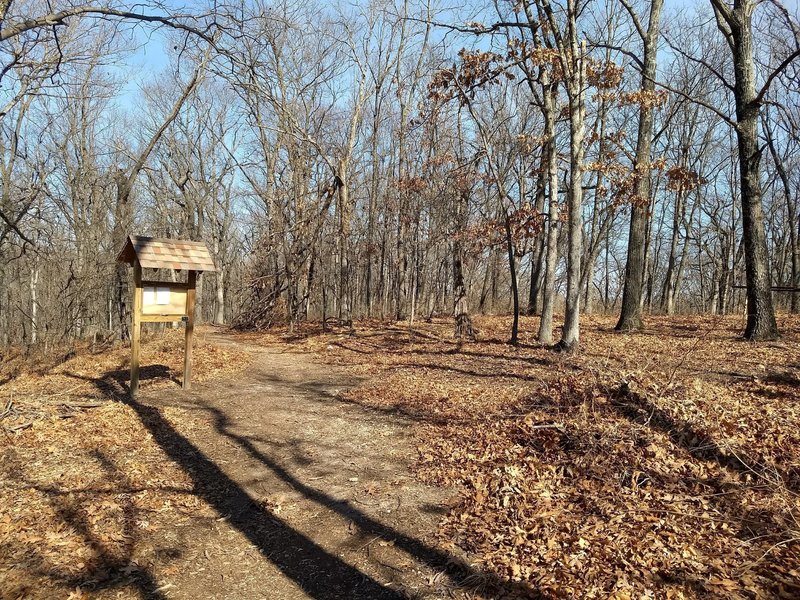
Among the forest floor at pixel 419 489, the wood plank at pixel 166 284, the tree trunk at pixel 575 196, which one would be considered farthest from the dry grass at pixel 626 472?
the wood plank at pixel 166 284

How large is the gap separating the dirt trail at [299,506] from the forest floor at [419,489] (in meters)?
0.02

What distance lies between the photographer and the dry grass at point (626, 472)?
3.30m

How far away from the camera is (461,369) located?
9945mm

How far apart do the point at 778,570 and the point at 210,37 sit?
7913 mm

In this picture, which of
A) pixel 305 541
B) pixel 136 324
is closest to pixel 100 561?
pixel 305 541

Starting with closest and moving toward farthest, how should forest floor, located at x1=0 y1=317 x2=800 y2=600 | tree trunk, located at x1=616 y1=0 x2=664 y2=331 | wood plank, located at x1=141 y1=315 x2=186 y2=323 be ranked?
forest floor, located at x1=0 y1=317 x2=800 y2=600, wood plank, located at x1=141 y1=315 x2=186 y2=323, tree trunk, located at x1=616 y1=0 x2=664 y2=331

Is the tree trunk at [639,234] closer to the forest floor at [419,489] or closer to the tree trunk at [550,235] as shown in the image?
the tree trunk at [550,235]

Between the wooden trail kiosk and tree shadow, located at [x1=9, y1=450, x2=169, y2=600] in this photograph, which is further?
the wooden trail kiosk

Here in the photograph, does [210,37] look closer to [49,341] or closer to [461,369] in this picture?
[461,369]

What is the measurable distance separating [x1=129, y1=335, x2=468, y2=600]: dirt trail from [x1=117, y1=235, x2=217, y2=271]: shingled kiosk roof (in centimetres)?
231

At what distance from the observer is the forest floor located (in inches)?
135

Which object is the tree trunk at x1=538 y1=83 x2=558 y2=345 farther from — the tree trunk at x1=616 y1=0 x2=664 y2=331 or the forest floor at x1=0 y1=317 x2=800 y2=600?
the forest floor at x1=0 y1=317 x2=800 y2=600

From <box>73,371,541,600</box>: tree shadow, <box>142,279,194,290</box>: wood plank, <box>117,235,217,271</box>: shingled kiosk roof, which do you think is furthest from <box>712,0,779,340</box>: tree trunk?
<box>142,279,194,290</box>: wood plank

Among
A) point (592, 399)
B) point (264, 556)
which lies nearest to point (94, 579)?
point (264, 556)
